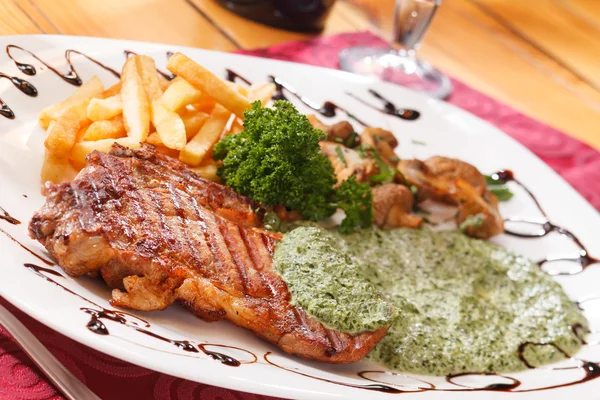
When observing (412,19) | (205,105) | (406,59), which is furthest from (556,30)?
(205,105)

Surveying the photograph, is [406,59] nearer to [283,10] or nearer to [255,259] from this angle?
[283,10]

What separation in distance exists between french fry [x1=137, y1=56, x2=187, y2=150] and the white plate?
421mm

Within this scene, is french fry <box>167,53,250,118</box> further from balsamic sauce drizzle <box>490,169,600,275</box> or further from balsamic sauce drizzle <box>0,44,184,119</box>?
balsamic sauce drizzle <box>490,169,600,275</box>

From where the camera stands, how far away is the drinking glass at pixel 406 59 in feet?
19.9

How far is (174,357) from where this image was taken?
2.56 m

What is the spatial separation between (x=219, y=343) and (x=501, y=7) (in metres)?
6.68

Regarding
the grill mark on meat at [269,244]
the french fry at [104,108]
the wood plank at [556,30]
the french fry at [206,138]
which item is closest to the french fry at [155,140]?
the french fry at [206,138]

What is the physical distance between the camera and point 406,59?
21.8ft

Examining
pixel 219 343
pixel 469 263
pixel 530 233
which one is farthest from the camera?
pixel 530 233

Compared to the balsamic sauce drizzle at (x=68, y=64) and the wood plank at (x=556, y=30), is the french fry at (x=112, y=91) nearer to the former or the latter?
the balsamic sauce drizzle at (x=68, y=64)

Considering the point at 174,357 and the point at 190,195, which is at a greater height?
the point at 190,195

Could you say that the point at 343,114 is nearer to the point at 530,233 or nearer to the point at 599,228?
the point at 530,233

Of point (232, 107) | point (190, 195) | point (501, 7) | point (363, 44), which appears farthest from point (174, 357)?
point (501, 7)

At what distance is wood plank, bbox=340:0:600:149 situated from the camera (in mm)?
6588
